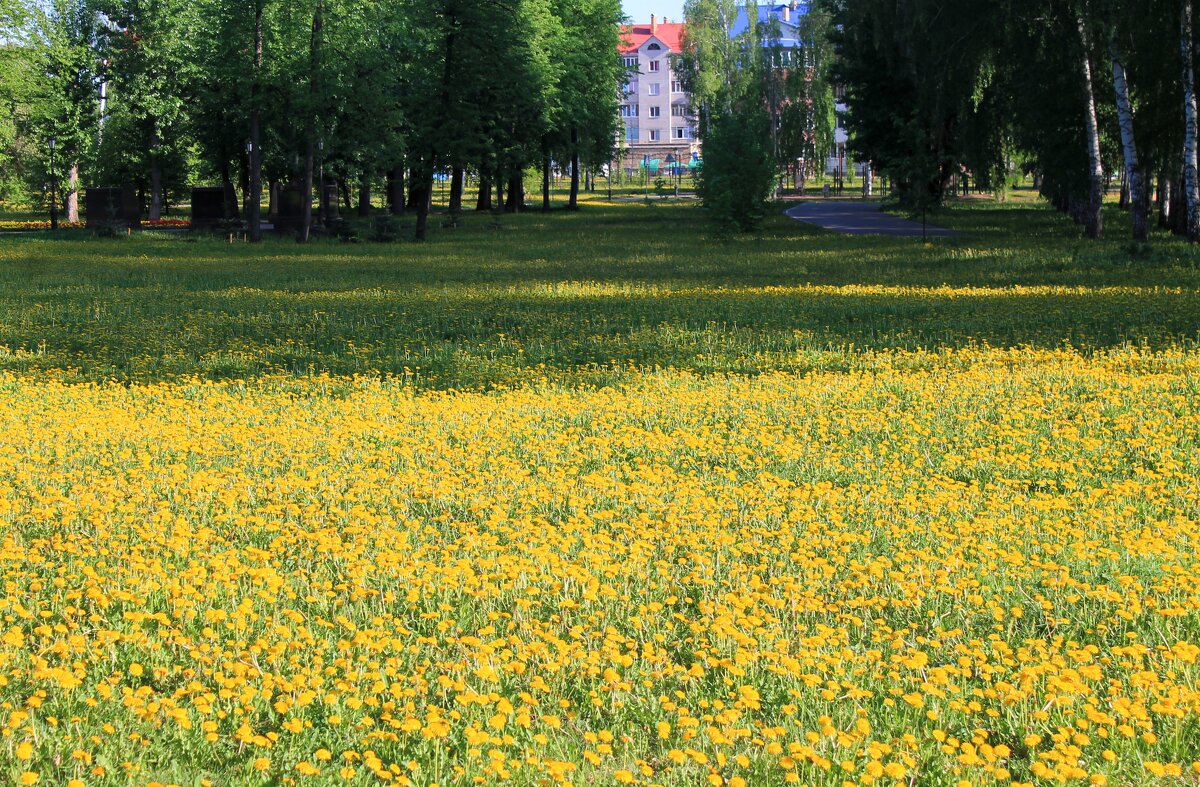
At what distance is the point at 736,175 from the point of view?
3806cm

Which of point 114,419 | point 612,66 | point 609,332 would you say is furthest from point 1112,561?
point 612,66

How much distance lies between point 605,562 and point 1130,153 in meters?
25.7

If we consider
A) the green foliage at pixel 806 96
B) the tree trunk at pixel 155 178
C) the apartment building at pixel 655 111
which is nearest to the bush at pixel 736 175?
the tree trunk at pixel 155 178

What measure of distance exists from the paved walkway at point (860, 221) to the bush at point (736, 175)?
3589 millimetres

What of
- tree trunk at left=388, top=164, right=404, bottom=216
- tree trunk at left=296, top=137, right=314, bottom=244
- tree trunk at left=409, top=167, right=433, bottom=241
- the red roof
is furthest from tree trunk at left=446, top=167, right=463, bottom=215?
the red roof

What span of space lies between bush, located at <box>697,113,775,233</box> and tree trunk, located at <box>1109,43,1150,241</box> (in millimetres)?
12788

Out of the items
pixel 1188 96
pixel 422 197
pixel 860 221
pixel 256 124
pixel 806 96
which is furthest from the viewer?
pixel 806 96

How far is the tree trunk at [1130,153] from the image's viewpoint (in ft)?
87.2

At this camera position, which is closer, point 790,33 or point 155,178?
point 155,178

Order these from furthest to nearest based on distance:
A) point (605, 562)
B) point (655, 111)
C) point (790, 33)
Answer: point (655, 111), point (790, 33), point (605, 562)

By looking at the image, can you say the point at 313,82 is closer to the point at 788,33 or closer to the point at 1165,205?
the point at 1165,205

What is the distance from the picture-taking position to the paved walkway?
3912 cm

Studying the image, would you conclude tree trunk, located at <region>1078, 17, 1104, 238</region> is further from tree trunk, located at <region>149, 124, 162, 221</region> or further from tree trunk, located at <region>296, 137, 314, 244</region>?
tree trunk, located at <region>149, 124, 162, 221</region>

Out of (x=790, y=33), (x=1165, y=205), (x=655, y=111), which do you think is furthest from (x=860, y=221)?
(x=655, y=111)
